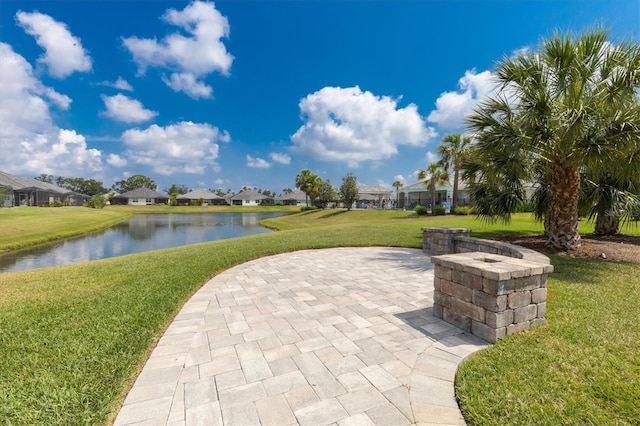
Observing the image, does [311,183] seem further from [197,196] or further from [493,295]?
[493,295]

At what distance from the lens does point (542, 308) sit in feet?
10.8

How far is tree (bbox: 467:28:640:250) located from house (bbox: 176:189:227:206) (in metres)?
65.0

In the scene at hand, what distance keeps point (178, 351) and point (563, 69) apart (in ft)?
28.7

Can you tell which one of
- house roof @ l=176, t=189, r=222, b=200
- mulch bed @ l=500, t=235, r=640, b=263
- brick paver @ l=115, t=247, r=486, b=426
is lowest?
brick paver @ l=115, t=247, r=486, b=426

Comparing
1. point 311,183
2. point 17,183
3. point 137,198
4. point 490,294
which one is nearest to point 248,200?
point 137,198

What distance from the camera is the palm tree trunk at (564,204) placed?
6844 millimetres

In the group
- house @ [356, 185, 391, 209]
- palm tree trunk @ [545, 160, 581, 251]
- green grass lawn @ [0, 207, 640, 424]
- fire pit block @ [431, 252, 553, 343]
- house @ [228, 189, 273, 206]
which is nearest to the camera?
green grass lawn @ [0, 207, 640, 424]

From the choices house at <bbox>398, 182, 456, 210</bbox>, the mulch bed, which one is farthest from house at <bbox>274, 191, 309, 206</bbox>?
the mulch bed

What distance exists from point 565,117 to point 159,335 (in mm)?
7834

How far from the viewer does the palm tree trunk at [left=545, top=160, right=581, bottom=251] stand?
6844mm

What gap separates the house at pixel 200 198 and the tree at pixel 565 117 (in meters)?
65.0

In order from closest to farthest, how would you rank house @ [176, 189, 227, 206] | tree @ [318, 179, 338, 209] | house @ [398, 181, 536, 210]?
house @ [398, 181, 536, 210] < tree @ [318, 179, 338, 209] < house @ [176, 189, 227, 206]

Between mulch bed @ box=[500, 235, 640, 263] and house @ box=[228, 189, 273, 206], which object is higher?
house @ box=[228, 189, 273, 206]

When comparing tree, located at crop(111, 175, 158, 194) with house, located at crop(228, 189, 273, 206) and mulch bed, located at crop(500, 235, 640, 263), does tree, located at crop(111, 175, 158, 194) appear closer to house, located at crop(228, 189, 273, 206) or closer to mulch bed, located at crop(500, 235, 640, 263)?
house, located at crop(228, 189, 273, 206)
